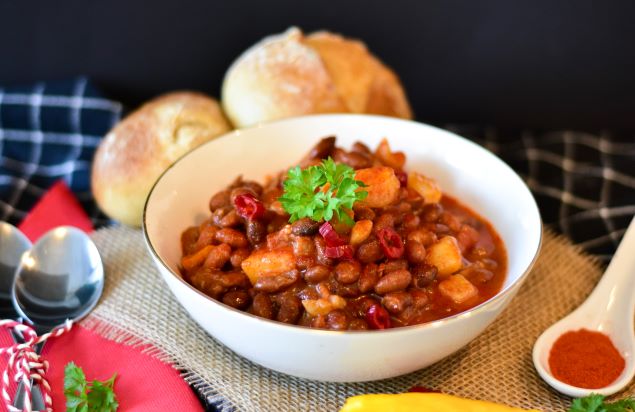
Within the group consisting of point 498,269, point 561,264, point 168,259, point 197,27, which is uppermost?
point 197,27

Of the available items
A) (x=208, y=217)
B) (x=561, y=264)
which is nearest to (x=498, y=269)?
(x=561, y=264)

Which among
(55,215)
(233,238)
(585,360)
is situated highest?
(233,238)

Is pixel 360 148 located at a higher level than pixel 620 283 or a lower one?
higher

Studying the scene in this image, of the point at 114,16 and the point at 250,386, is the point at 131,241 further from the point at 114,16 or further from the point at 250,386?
the point at 114,16

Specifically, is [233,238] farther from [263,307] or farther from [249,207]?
[263,307]

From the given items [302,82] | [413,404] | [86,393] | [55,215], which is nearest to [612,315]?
[413,404]
